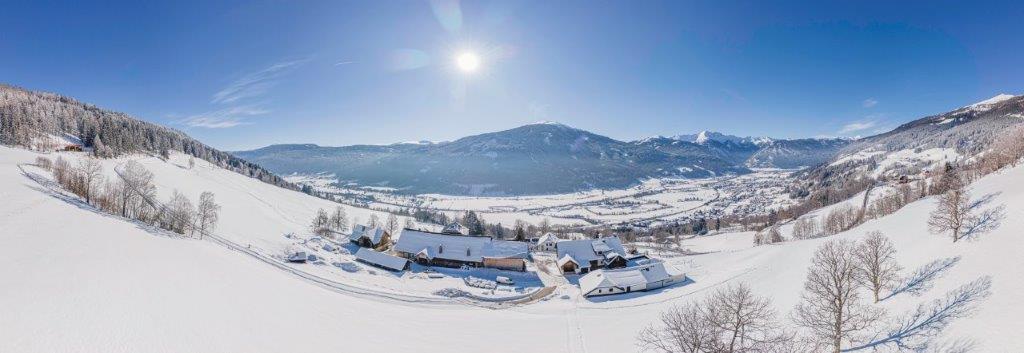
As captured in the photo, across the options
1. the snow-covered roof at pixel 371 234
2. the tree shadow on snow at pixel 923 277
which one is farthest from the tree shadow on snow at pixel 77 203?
the tree shadow on snow at pixel 923 277

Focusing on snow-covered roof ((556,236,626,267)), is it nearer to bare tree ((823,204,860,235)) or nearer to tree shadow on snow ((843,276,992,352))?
tree shadow on snow ((843,276,992,352))

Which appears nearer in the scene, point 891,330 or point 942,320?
point 942,320

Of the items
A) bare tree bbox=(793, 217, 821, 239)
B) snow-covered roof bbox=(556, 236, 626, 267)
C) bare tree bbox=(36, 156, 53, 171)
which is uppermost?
bare tree bbox=(36, 156, 53, 171)

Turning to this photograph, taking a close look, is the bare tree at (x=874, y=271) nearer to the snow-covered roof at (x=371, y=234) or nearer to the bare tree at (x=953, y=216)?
the bare tree at (x=953, y=216)

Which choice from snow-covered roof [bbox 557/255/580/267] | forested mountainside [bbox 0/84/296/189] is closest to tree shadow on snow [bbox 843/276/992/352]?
snow-covered roof [bbox 557/255/580/267]

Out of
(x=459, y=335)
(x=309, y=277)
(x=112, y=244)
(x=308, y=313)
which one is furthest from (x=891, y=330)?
(x=112, y=244)

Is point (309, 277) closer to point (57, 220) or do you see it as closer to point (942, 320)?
point (57, 220)

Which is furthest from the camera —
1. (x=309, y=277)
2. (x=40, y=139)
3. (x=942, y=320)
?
(x=40, y=139)
